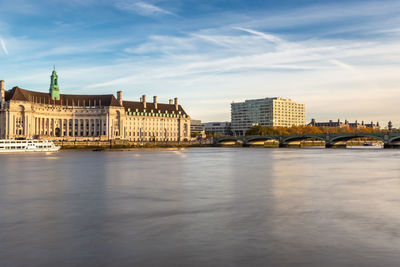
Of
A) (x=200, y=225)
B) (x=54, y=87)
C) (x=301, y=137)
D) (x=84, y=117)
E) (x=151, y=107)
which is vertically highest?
(x=54, y=87)

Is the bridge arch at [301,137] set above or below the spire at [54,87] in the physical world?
below

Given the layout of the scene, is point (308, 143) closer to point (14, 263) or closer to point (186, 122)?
point (186, 122)

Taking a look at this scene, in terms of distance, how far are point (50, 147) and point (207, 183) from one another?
80.0 meters

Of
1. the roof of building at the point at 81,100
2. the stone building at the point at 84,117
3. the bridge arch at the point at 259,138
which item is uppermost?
the roof of building at the point at 81,100

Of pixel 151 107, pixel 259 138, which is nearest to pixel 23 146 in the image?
pixel 259 138

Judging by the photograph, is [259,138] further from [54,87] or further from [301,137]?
[54,87]

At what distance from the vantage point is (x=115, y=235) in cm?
1339

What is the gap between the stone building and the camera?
128875mm

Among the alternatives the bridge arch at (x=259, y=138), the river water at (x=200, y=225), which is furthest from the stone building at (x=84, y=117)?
the river water at (x=200, y=225)

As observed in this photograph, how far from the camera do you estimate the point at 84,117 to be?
148625 millimetres

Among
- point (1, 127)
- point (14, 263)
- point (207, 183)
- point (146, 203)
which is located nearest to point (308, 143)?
point (1, 127)

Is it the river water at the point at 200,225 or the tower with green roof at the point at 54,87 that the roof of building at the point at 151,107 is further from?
the river water at the point at 200,225

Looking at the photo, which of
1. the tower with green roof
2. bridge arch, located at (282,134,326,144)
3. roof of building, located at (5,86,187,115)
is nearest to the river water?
bridge arch, located at (282,134,326,144)

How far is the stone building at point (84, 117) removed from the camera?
129 meters
